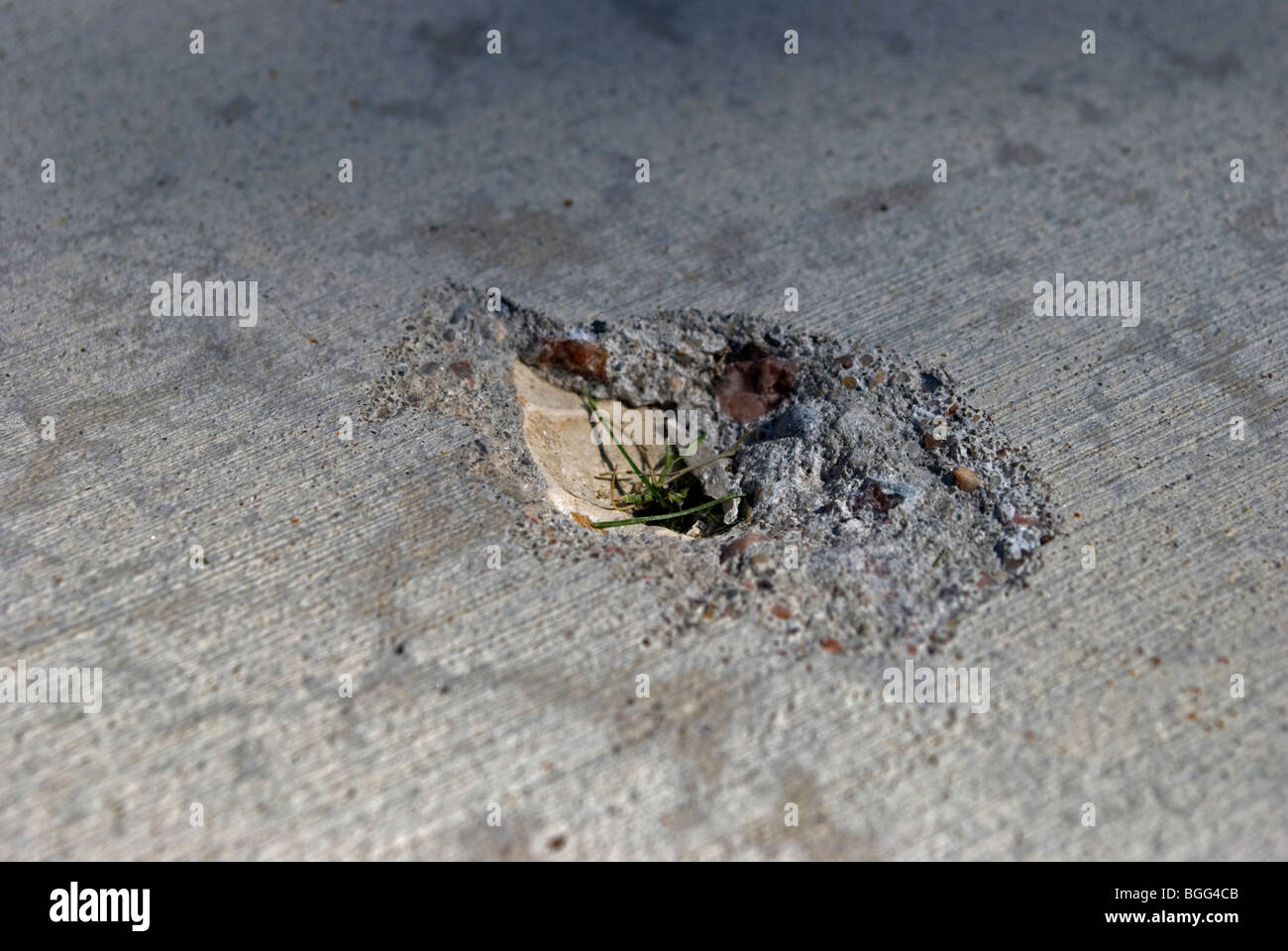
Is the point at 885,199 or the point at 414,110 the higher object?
the point at 414,110

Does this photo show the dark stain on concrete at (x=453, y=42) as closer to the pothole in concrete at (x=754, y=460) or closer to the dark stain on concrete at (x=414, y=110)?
the dark stain on concrete at (x=414, y=110)

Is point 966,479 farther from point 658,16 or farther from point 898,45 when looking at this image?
point 658,16

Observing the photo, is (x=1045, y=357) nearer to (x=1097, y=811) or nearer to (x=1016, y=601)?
(x=1016, y=601)

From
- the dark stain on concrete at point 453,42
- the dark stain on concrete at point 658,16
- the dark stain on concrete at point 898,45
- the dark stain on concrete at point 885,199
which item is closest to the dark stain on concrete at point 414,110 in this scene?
the dark stain on concrete at point 453,42

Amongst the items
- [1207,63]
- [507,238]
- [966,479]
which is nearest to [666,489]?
[966,479]

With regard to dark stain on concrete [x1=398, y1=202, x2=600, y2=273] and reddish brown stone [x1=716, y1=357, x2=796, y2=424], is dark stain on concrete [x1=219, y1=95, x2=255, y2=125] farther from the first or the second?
reddish brown stone [x1=716, y1=357, x2=796, y2=424]

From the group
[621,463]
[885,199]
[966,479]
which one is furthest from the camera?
[885,199]

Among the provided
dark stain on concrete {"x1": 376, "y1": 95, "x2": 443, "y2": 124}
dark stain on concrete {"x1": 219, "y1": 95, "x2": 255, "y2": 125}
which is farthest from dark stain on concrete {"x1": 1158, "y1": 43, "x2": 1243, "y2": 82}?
dark stain on concrete {"x1": 219, "y1": 95, "x2": 255, "y2": 125}
